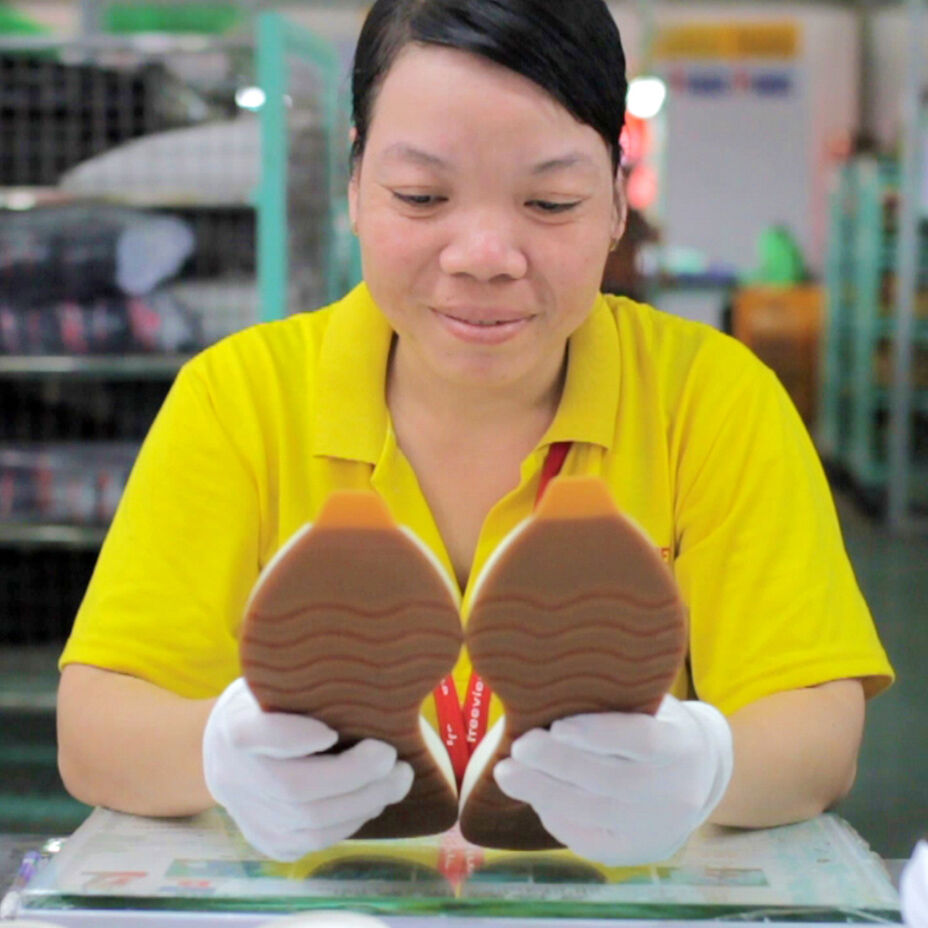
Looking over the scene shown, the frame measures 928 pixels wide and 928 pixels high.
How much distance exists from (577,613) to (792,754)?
1.38ft

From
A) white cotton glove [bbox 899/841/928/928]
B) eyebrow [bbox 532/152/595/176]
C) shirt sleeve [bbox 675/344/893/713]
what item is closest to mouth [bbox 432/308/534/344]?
eyebrow [bbox 532/152/595/176]

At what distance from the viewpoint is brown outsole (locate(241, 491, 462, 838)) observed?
0.70 meters

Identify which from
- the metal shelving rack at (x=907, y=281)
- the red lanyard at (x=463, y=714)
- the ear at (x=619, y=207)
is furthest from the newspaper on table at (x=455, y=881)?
the metal shelving rack at (x=907, y=281)

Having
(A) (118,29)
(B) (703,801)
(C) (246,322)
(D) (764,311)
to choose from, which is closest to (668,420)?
(B) (703,801)

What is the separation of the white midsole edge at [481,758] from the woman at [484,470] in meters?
0.02

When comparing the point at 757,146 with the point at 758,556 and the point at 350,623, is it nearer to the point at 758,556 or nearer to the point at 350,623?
the point at 758,556

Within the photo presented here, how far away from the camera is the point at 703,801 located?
869 millimetres

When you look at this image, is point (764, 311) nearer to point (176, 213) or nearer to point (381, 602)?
point (176, 213)

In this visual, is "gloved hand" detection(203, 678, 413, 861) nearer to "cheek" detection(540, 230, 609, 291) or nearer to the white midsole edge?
the white midsole edge

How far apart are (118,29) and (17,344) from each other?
209cm

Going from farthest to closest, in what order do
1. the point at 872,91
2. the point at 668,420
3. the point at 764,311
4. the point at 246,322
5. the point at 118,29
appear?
the point at 872,91, the point at 764,311, the point at 118,29, the point at 246,322, the point at 668,420

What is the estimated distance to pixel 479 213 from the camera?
0.96 meters

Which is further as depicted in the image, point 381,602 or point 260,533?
point 260,533

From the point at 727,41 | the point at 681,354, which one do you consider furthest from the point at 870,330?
the point at 681,354
